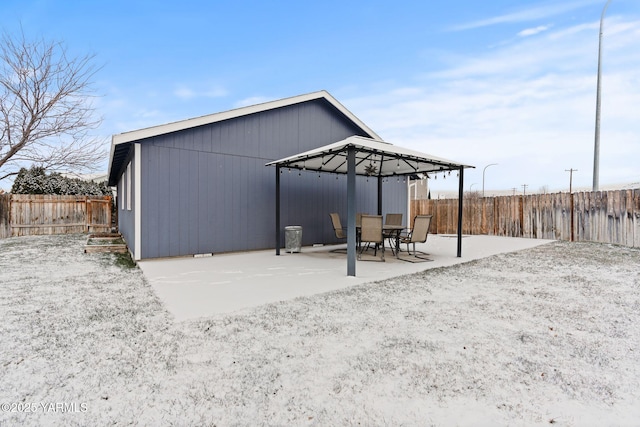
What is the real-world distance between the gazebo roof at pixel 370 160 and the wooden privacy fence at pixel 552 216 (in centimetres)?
555

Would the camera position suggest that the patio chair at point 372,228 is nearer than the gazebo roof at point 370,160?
No

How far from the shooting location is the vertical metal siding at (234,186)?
7141 mm

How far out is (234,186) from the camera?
8.13 meters

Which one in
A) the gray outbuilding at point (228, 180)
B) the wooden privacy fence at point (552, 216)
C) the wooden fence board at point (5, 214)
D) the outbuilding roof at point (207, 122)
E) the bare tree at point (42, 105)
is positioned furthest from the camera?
the wooden fence board at point (5, 214)

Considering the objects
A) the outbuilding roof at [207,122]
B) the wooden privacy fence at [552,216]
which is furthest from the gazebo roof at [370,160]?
the wooden privacy fence at [552,216]

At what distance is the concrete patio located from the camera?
3.92 metres

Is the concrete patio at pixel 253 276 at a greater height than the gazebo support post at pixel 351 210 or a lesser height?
lesser

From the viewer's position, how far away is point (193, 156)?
7.54 metres

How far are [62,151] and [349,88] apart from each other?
10.4 m

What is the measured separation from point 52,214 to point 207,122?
10842 millimetres

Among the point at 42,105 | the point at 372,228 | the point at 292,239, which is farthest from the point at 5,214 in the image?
the point at 372,228

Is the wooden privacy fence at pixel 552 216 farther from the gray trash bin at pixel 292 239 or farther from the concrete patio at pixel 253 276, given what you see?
the gray trash bin at pixel 292 239

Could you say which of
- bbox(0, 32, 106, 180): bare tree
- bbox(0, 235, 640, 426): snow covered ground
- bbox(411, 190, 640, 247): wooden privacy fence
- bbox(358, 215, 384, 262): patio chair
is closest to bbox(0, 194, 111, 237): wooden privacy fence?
bbox(0, 32, 106, 180): bare tree

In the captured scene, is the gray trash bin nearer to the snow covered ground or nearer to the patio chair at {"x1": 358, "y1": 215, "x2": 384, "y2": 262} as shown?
the patio chair at {"x1": 358, "y1": 215, "x2": 384, "y2": 262}
